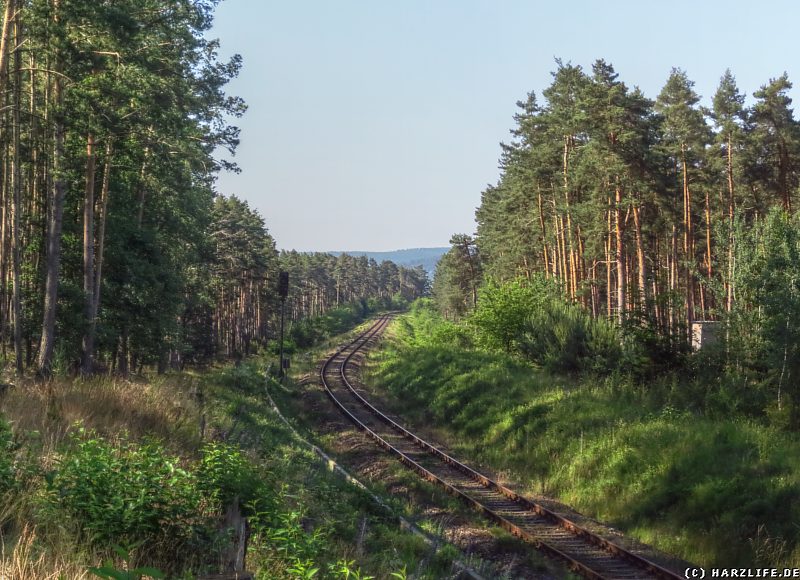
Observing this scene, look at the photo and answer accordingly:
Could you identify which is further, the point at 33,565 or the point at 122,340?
A: the point at 122,340

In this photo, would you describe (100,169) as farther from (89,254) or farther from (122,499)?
(122,499)

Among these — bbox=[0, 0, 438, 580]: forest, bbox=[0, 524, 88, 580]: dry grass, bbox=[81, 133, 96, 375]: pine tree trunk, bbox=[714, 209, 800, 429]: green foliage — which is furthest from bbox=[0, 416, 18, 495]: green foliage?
bbox=[714, 209, 800, 429]: green foliage

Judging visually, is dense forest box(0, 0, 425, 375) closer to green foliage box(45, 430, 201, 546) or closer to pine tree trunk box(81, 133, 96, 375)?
pine tree trunk box(81, 133, 96, 375)

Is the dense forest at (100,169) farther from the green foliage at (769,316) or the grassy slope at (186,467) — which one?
the green foliage at (769,316)

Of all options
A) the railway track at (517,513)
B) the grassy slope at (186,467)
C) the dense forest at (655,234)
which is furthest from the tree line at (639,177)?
the grassy slope at (186,467)

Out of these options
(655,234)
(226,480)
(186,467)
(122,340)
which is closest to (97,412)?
(186,467)

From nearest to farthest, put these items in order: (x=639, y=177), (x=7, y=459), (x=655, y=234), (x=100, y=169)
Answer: (x=7, y=459), (x=100, y=169), (x=639, y=177), (x=655, y=234)

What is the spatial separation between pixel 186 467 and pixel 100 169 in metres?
18.9

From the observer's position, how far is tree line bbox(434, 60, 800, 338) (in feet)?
103

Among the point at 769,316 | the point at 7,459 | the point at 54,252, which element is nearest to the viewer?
the point at 7,459

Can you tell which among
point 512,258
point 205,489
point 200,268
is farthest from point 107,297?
point 512,258

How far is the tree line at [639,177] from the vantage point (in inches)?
1235

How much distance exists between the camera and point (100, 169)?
24.7 m

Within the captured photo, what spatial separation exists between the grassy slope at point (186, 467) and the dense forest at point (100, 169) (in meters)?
6.17
